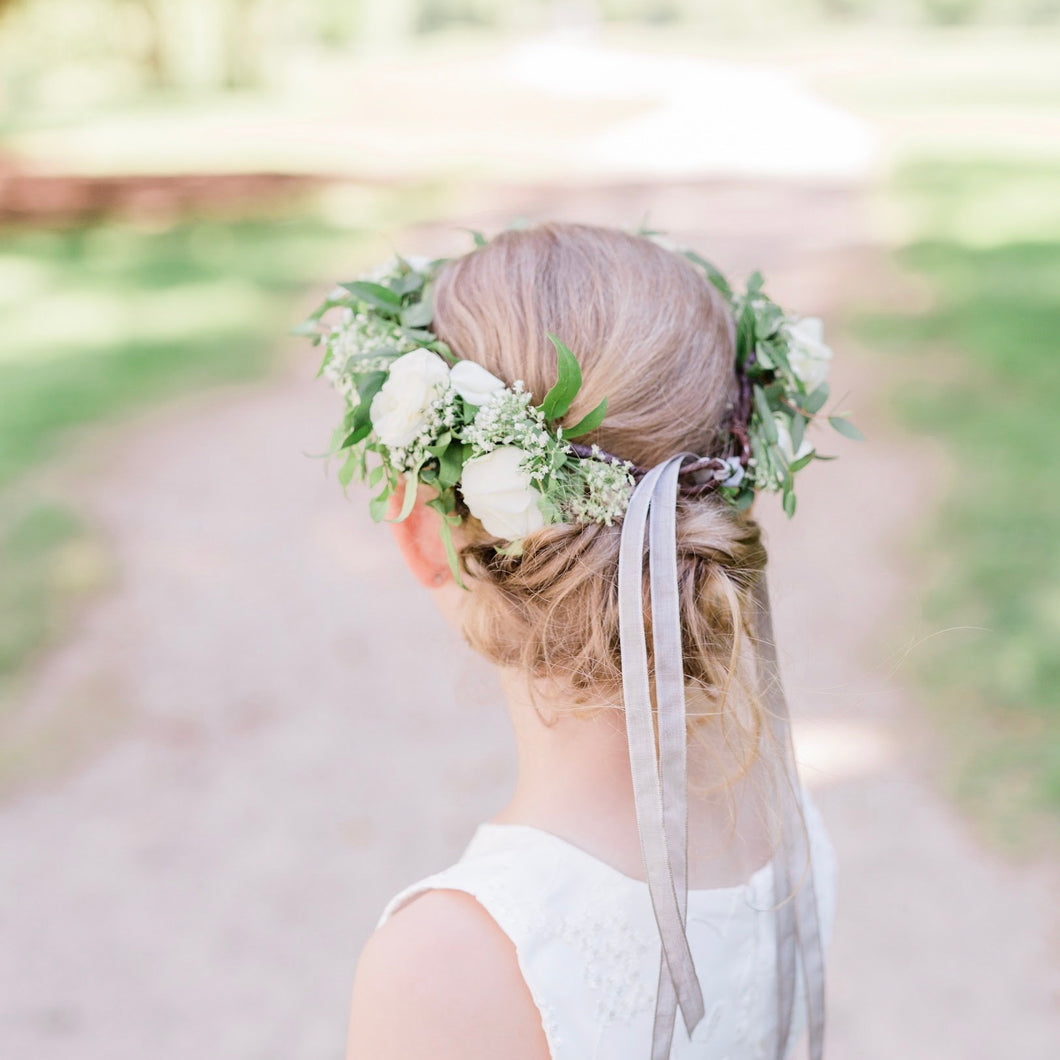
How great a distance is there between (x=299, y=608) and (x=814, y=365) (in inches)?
145

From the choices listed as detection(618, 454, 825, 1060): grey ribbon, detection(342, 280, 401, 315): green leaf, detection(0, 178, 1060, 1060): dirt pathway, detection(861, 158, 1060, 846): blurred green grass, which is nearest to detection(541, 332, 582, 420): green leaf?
detection(618, 454, 825, 1060): grey ribbon

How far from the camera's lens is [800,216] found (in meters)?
13.5

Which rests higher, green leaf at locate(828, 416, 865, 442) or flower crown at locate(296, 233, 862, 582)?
flower crown at locate(296, 233, 862, 582)

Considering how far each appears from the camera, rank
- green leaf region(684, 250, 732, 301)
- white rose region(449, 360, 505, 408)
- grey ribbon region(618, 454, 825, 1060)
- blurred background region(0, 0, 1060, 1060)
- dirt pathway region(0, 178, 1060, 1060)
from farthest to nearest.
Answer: blurred background region(0, 0, 1060, 1060)
dirt pathway region(0, 178, 1060, 1060)
green leaf region(684, 250, 732, 301)
white rose region(449, 360, 505, 408)
grey ribbon region(618, 454, 825, 1060)

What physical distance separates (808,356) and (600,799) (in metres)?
0.79

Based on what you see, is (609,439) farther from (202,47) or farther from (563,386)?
(202,47)

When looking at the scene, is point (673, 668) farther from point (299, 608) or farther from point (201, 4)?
point (201, 4)

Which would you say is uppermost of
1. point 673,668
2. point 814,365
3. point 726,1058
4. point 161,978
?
point 814,365

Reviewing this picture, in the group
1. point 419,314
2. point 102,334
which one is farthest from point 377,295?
point 102,334

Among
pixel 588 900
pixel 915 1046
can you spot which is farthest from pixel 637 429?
pixel 915 1046

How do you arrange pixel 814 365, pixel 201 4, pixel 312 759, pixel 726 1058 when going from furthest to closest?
pixel 201 4 < pixel 312 759 < pixel 814 365 < pixel 726 1058

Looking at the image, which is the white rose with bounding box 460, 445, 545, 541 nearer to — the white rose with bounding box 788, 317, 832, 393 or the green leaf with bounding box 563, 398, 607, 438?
the green leaf with bounding box 563, 398, 607, 438

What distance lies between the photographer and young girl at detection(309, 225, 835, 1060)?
133 cm

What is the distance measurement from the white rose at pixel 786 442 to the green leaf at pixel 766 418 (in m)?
0.01
